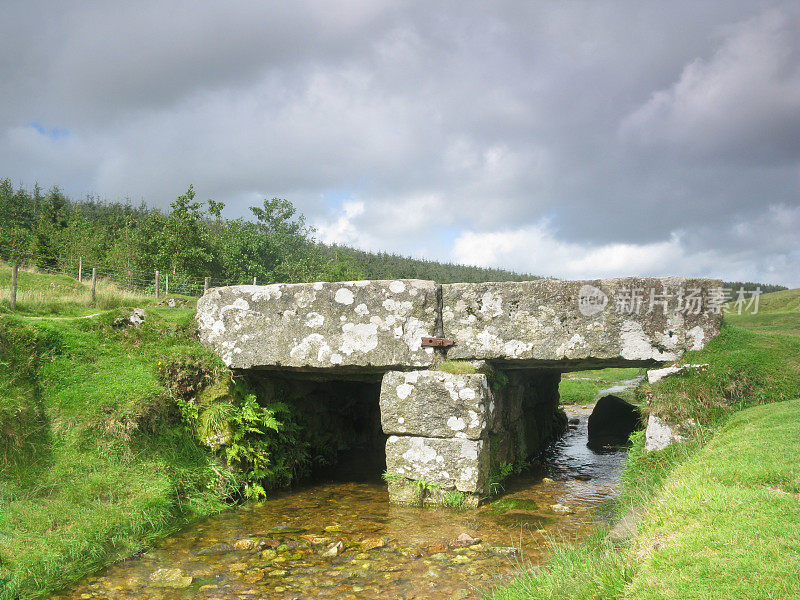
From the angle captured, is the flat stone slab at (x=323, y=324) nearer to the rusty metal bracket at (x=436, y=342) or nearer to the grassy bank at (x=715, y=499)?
the rusty metal bracket at (x=436, y=342)

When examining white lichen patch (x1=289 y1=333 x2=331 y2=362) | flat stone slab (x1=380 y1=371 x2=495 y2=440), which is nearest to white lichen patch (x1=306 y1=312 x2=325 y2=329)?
white lichen patch (x1=289 y1=333 x2=331 y2=362)

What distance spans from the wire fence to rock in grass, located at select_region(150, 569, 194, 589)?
19.6 m

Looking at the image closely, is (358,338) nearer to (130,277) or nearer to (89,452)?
(89,452)

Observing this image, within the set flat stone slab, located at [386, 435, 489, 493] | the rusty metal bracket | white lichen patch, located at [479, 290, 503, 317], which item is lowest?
flat stone slab, located at [386, 435, 489, 493]

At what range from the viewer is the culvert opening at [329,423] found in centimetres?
930

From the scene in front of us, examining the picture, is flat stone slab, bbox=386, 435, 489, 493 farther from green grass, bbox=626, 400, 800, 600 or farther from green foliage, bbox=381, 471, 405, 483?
green grass, bbox=626, 400, 800, 600

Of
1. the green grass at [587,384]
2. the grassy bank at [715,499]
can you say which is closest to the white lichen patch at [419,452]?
the grassy bank at [715,499]

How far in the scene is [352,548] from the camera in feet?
19.1

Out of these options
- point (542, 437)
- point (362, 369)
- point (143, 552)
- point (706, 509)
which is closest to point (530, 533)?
point (706, 509)

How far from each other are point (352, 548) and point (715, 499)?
3.53m

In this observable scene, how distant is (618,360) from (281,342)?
4.78 meters

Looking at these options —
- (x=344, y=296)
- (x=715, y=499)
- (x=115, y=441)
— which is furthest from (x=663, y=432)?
(x=115, y=441)

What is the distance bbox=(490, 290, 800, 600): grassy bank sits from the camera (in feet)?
10.1

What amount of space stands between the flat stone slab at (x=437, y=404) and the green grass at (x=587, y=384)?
12006 millimetres
